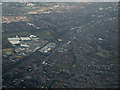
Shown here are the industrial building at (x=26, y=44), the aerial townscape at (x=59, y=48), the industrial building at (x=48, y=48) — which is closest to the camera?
the aerial townscape at (x=59, y=48)

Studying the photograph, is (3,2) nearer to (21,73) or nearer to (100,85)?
(21,73)

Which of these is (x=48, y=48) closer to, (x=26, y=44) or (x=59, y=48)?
(x=59, y=48)

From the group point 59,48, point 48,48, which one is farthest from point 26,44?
point 59,48

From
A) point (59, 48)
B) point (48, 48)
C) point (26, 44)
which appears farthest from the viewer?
point (26, 44)

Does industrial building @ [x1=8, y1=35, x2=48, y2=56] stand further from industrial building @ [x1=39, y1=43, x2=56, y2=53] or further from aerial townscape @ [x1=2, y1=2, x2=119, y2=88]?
industrial building @ [x1=39, y1=43, x2=56, y2=53]

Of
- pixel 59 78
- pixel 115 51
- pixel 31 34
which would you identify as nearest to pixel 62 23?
pixel 31 34

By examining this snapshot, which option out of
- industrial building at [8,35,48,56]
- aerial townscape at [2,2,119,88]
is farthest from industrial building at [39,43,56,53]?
industrial building at [8,35,48,56]

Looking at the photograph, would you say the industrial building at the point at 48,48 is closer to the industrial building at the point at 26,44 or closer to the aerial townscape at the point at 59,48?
the aerial townscape at the point at 59,48

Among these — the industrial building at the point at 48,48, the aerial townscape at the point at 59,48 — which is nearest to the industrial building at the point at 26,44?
the aerial townscape at the point at 59,48
